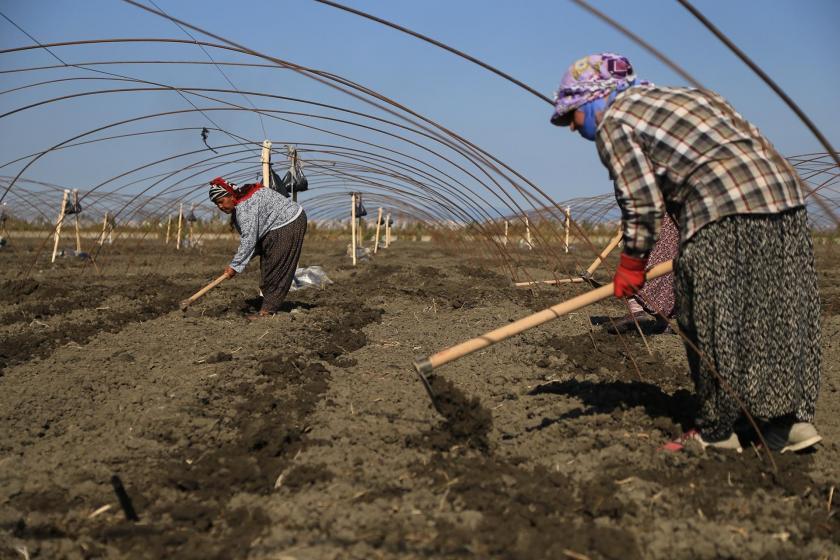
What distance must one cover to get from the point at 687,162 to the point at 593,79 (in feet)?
1.42

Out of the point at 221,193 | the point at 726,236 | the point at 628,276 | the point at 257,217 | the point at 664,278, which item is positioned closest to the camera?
the point at 726,236

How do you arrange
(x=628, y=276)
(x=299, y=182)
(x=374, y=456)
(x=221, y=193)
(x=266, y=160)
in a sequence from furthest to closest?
(x=299, y=182)
(x=266, y=160)
(x=221, y=193)
(x=374, y=456)
(x=628, y=276)

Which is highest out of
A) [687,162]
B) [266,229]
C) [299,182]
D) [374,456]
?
[299,182]

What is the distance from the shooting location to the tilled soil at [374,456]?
2064 millimetres

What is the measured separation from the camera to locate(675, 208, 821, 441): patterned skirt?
2459 millimetres

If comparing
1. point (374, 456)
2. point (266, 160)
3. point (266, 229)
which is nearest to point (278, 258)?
point (266, 229)

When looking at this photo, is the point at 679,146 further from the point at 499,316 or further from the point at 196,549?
the point at 499,316

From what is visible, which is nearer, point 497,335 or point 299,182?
point 497,335

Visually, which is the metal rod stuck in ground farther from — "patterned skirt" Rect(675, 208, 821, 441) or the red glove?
"patterned skirt" Rect(675, 208, 821, 441)

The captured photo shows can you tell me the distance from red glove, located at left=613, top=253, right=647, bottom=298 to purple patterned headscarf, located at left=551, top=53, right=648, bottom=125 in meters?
0.56

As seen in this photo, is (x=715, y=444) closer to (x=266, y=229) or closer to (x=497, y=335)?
(x=497, y=335)

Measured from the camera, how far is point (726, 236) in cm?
247

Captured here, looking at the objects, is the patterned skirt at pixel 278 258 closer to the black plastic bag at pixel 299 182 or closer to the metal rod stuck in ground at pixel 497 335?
the black plastic bag at pixel 299 182

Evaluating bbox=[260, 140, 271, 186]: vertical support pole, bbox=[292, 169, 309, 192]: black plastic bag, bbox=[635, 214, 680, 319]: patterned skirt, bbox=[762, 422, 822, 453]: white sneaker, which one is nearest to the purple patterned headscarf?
bbox=[762, 422, 822, 453]: white sneaker
